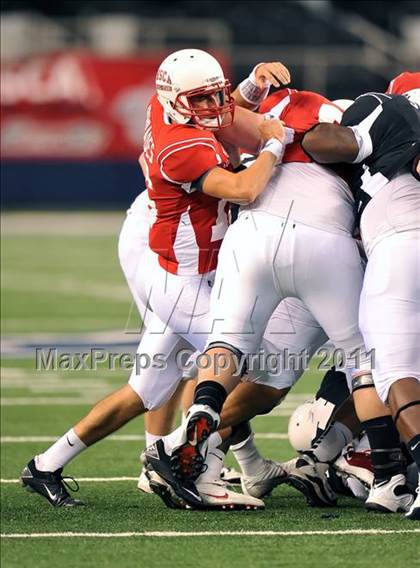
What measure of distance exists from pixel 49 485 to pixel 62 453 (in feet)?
0.45

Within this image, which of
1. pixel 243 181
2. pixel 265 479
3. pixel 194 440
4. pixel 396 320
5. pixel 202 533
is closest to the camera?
pixel 202 533

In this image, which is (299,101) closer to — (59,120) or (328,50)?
(59,120)

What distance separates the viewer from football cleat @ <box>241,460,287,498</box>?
571 centimetres

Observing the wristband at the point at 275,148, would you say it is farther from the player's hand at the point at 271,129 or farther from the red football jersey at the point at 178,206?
the red football jersey at the point at 178,206

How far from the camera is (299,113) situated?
5.55 meters

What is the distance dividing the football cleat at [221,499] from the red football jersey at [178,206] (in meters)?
0.87

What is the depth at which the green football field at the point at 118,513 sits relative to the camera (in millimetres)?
4449

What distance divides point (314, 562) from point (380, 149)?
161cm

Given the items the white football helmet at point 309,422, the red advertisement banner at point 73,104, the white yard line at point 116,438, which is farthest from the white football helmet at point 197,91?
the red advertisement banner at point 73,104

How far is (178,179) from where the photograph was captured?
17.7 ft

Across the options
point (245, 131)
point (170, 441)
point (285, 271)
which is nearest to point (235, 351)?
point (285, 271)

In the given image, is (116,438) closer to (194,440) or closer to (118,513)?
(118,513)

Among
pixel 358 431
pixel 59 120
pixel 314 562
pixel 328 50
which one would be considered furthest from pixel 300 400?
pixel 328 50

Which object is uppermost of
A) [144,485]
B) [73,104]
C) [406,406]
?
[406,406]
